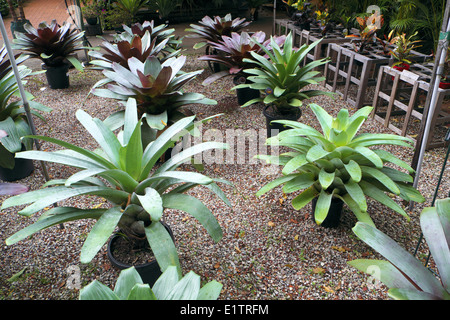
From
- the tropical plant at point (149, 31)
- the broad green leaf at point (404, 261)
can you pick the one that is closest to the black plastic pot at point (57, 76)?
the tropical plant at point (149, 31)

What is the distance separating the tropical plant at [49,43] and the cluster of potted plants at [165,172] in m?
1.17

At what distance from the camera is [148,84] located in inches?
84.3

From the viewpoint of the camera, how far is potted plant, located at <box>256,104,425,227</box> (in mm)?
1627

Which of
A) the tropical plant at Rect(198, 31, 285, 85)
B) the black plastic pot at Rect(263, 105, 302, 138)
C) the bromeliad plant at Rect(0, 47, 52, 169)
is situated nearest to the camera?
the bromeliad plant at Rect(0, 47, 52, 169)

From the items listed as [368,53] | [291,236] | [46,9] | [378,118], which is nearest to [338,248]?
[291,236]

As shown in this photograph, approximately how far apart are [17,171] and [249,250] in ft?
5.91

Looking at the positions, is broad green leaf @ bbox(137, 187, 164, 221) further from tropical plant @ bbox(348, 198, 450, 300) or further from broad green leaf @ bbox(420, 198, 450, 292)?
broad green leaf @ bbox(420, 198, 450, 292)

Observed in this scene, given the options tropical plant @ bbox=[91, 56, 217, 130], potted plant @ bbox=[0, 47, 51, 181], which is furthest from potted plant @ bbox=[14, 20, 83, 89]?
tropical plant @ bbox=[91, 56, 217, 130]

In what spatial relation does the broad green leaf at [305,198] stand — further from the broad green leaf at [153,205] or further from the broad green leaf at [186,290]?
the broad green leaf at [186,290]

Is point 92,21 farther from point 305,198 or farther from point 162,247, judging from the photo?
point 162,247

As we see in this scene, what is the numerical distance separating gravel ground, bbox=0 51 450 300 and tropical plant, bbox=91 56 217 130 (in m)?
0.54

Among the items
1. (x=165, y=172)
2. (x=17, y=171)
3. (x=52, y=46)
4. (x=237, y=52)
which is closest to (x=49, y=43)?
(x=52, y=46)

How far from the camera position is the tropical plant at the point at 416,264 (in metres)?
0.95

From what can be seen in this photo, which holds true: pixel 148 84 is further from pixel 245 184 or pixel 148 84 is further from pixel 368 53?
pixel 368 53
